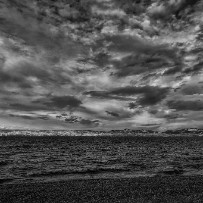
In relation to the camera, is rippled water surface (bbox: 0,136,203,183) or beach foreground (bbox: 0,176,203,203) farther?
rippled water surface (bbox: 0,136,203,183)

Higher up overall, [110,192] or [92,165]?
[92,165]

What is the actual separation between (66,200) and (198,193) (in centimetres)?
1013

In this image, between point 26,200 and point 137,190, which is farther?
point 137,190

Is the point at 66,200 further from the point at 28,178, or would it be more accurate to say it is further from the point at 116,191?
the point at 28,178

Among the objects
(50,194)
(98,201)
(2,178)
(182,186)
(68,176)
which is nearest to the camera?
Answer: (98,201)

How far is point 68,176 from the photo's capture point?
1144 inches

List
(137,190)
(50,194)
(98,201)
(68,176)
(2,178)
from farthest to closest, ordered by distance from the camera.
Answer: (68,176)
(2,178)
(137,190)
(50,194)
(98,201)

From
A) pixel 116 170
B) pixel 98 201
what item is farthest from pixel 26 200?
pixel 116 170

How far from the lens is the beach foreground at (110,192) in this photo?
16.5 meters

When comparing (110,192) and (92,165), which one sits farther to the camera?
(92,165)

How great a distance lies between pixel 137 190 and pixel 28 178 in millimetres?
14454

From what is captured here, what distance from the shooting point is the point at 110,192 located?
18.3 m

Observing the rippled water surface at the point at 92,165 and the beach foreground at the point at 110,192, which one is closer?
the beach foreground at the point at 110,192

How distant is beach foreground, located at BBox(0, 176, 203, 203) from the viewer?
648 inches
